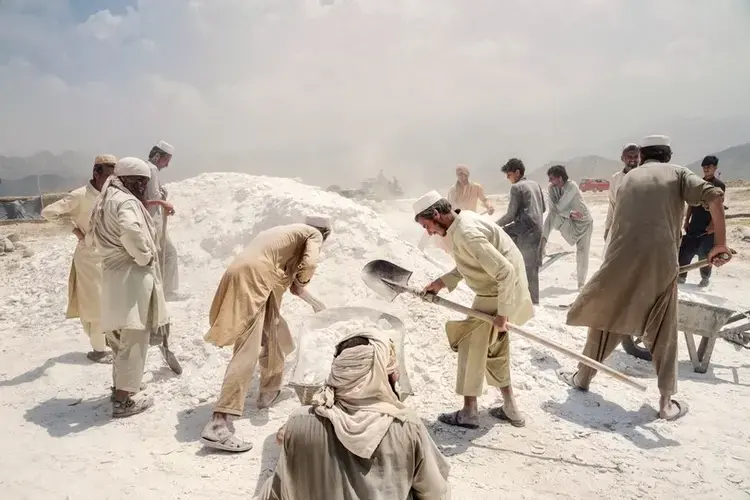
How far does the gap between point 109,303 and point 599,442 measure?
3371mm

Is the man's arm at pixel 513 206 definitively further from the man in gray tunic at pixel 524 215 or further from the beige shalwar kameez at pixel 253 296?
the beige shalwar kameez at pixel 253 296

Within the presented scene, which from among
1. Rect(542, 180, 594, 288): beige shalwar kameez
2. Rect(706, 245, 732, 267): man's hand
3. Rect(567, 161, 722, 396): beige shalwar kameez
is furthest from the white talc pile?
Rect(542, 180, 594, 288): beige shalwar kameez

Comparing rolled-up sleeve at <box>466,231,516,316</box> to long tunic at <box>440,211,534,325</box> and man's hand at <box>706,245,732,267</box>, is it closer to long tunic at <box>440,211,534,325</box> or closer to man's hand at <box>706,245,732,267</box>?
long tunic at <box>440,211,534,325</box>

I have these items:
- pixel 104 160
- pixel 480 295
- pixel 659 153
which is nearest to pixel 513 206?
pixel 659 153

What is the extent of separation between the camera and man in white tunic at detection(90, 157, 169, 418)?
3.35 m

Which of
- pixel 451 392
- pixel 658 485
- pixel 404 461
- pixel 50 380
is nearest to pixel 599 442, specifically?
pixel 658 485

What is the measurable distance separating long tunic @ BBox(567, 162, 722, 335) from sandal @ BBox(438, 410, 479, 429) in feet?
3.90

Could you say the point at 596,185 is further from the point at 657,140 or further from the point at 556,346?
the point at 556,346

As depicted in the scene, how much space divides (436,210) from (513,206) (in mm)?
2948

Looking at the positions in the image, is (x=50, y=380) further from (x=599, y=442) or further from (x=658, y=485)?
(x=658, y=485)

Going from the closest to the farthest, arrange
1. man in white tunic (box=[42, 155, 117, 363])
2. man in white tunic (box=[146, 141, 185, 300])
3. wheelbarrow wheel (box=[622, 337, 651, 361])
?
man in white tunic (box=[42, 155, 117, 363])
wheelbarrow wheel (box=[622, 337, 651, 361])
man in white tunic (box=[146, 141, 185, 300])

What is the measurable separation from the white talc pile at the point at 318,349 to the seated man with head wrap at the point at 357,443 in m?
1.53

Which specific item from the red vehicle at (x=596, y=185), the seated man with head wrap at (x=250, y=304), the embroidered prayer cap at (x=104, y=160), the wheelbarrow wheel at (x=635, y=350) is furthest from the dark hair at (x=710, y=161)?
the red vehicle at (x=596, y=185)

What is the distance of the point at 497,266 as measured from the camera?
294 cm
